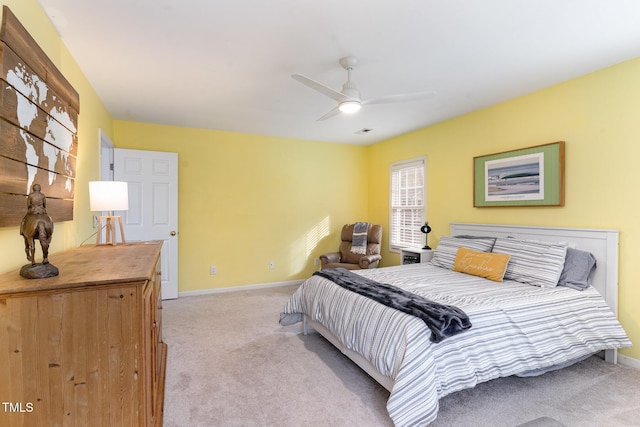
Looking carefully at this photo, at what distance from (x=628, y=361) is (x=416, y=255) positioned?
219 cm

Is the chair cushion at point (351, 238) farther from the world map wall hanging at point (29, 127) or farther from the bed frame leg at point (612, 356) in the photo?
the world map wall hanging at point (29, 127)

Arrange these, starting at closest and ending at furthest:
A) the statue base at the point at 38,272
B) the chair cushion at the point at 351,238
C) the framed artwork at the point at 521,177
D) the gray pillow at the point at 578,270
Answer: the statue base at the point at 38,272 → the gray pillow at the point at 578,270 → the framed artwork at the point at 521,177 → the chair cushion at the point at 351,238

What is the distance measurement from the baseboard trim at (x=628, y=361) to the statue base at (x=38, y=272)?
12.9 ft

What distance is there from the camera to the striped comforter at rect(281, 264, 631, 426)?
1800mm

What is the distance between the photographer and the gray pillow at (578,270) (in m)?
2.68

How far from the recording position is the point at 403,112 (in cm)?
393

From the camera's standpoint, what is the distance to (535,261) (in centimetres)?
284

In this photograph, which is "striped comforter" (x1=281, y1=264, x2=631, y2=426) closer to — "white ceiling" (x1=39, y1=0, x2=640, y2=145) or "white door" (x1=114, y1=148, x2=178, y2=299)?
"white ceiling" (x1=39, y1=0, x2=640, y2=145)

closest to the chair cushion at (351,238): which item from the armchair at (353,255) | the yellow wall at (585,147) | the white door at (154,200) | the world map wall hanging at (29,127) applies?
the armchair at (353,255)

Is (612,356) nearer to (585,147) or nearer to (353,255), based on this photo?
(585,147)

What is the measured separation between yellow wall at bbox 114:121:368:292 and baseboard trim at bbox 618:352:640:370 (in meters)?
3.93

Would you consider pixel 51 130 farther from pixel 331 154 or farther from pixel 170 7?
pixel 331 154

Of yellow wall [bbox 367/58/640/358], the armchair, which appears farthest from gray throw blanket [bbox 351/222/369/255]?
yellow wall [bbox 367/58/640/358]

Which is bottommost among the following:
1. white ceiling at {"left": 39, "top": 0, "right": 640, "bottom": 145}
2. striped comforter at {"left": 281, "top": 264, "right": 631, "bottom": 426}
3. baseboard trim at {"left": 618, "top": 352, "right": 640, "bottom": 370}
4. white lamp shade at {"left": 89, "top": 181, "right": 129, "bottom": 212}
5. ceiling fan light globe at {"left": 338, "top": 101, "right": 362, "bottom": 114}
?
baseboard trim at {"left": 618, "top": 352, "right": 640, "bottom": 370}
